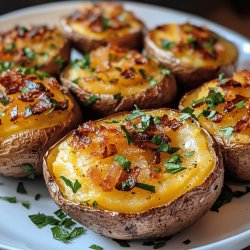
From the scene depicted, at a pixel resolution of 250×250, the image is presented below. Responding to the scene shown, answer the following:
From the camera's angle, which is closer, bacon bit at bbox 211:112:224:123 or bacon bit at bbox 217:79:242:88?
bacon bit at bbox 211:112:224:123

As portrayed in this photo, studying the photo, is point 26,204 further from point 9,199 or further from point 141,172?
point 141,172

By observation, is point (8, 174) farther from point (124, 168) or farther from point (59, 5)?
point (59, 5)

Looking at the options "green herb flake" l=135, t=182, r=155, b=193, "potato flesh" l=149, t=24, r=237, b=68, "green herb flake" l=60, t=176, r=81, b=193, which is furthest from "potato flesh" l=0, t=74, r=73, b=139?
"potato flesh" l=149, t=24, r=237, b=68

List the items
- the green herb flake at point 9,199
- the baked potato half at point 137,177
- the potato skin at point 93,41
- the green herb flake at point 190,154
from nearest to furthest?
1. the baked potato half at point 137,177
2. the green herb flake at point 190,154
3. the green herb flake at point 9,199
4. the potato skin at point 93,41

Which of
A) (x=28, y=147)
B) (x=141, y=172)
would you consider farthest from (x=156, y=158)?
(x=28, y=147)

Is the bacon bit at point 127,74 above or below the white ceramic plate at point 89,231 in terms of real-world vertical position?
above

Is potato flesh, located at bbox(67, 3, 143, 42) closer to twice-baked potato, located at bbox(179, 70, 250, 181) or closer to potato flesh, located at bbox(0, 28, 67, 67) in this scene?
potato flesh, located at bbox(0, 28, 67, 67)

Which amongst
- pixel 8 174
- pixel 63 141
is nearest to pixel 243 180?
pixel 63 141

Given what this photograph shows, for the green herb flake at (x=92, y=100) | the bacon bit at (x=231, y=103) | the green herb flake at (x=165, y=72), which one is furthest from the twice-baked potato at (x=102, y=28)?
the bacon bit at (x=231, y=103)

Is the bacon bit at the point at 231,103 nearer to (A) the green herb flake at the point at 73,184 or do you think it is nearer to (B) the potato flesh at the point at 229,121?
(B) the potato flesh at the point at 229,121
